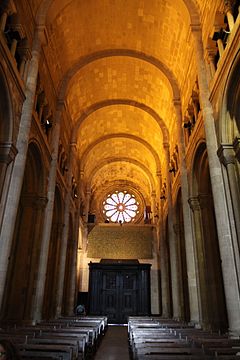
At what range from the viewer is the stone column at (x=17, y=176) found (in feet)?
25.9

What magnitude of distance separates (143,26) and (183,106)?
432 centimetres

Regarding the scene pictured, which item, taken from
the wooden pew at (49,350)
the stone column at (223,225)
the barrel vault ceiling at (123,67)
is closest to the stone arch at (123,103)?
the barrel vault ceiling at (123,67)

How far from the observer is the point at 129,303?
21.7 meters

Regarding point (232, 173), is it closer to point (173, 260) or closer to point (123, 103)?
point (173, 260)

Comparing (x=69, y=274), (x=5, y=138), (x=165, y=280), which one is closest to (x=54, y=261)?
(x=69, y=274)

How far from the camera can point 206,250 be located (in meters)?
11.8

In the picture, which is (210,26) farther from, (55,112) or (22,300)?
(22,300)

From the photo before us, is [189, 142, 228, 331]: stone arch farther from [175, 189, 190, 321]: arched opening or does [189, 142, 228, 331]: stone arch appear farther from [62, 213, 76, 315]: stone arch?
[62, 213, 76, 315]: stone arch

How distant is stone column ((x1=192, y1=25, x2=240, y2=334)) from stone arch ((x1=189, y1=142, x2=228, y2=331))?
2.11 metres

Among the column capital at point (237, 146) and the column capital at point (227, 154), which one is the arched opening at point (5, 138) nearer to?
the column capital at point (227, 154)

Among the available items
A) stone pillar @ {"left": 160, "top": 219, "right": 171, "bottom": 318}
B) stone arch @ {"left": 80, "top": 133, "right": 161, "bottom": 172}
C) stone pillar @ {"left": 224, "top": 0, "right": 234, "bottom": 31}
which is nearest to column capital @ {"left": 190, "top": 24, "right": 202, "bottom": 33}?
stone pillar @ {"left": 224, "top": 0, "right": 234, "bottom": 31}

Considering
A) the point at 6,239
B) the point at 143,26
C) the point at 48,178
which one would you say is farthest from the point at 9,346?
the point at 143,26

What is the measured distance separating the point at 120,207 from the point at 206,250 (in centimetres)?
1778

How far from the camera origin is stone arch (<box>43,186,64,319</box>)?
47.1 ft
